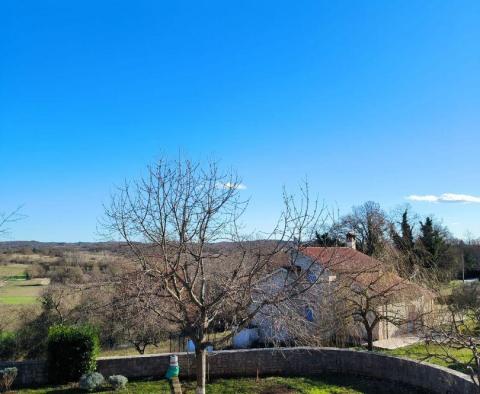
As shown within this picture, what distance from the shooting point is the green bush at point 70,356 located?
40.2 ft

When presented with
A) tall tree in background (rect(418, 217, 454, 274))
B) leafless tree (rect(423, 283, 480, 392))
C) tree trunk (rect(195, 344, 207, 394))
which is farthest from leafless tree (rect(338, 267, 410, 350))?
tall tree in background (rect(418, 217, 454, 274))

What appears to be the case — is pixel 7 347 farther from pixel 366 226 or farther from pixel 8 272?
pixel 366 226

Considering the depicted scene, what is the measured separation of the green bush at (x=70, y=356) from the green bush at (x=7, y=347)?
34.7ft

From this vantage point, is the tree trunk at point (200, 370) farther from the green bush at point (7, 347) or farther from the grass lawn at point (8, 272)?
the green bush at point (7, 347)

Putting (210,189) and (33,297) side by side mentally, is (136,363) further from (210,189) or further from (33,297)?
(33,297)

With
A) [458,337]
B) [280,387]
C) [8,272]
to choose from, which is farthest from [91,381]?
[458,337]

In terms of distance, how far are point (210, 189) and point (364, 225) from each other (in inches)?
1452

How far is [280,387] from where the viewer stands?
11.6m

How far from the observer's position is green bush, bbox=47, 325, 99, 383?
12.2 metres

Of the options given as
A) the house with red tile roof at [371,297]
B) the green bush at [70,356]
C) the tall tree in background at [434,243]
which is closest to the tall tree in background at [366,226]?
the tall tree in background at [434,243]

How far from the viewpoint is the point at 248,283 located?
8.55m

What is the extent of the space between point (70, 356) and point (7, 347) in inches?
445

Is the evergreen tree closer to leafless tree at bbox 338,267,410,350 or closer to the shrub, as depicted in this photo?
leafless tree at bbox 338,267,410,350

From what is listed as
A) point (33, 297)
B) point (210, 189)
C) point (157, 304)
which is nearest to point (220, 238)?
point (210, 189)
